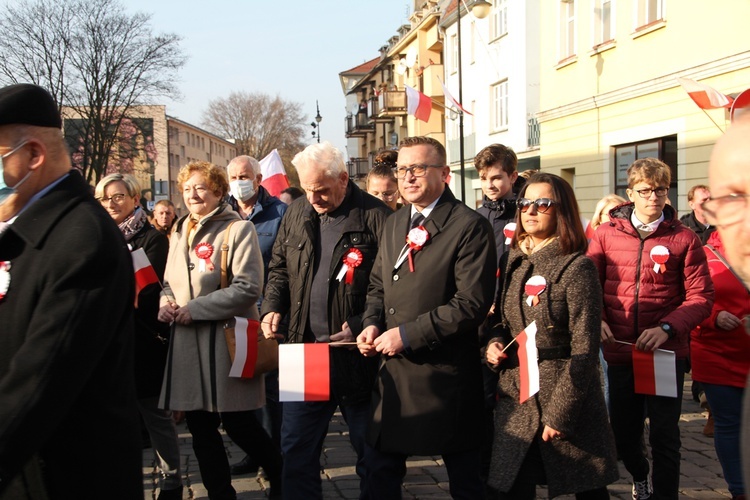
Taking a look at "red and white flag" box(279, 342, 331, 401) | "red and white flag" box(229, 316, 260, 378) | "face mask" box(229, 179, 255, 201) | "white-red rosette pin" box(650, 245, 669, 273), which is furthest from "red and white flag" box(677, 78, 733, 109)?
"red and white flag" box(279, 342, 331, 401)

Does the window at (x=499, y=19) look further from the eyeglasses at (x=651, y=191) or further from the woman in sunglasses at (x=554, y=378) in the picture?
the woman in sunglasses at (x=554, y=378)

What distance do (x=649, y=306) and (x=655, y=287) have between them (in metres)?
0.12

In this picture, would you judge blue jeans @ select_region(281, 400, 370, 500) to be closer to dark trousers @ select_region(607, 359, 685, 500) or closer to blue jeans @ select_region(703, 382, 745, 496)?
dark trousers @ select_region(607, 359, 685, 500)

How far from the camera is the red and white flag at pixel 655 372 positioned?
A: 4637 millimetres

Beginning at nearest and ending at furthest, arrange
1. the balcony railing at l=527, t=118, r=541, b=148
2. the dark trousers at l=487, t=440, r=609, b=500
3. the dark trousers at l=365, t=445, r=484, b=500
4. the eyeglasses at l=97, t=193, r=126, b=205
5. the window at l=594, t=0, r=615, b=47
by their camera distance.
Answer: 1. the dark trousers at l=487, t=440, r=609, b=500
2. the dark trousers at l=365, t=445, r=484, b=500
3. the eyeglasses at l=97, t=193, r=126, b=205
4. the window at l=594, t=0, r=615, b=47
5. the balcony railing at l=527, t=118, r=541, b=148

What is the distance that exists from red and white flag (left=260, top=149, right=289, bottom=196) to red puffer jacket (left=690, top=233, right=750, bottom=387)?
6.35 m

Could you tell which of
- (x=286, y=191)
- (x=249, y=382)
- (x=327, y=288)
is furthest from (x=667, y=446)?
(x=286, y=191)

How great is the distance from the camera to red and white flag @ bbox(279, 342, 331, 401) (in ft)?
14.5

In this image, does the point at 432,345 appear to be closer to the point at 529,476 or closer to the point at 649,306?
the point at 529,476

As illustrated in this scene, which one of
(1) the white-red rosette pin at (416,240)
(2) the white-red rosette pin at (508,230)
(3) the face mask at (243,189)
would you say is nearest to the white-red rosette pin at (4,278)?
(1) the white-red rosette pin at (416,240)

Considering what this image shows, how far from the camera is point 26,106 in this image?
241 centimetres

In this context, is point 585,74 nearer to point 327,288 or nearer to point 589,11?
point 589,11

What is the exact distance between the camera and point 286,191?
10.9 metres

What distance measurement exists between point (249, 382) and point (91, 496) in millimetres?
2602
